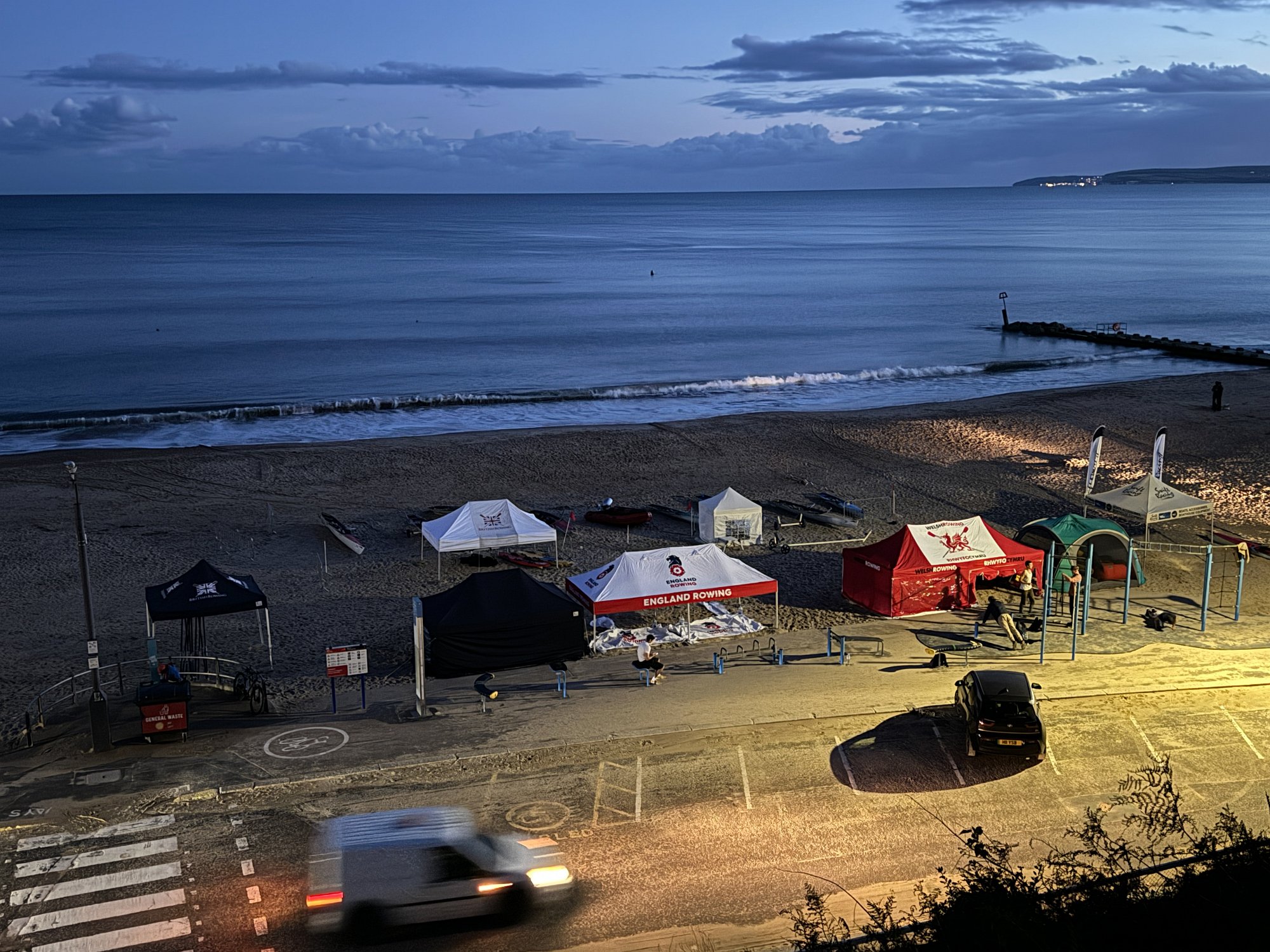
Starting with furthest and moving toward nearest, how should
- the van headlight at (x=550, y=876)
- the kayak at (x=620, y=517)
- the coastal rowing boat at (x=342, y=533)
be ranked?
the kayak at (x=620, y=517) → the coastal rowing boat at (x=342, y=533) → the van headlight at (x=550, y=876)

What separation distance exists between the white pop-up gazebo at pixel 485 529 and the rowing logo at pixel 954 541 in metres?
8.67

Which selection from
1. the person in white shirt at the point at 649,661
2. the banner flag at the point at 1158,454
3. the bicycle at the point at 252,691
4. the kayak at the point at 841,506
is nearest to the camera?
the bicycle at the point at 252,691

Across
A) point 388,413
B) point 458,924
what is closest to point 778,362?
point 388,413

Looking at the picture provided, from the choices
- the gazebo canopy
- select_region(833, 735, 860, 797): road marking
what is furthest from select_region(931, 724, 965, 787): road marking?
the gazebo canopy

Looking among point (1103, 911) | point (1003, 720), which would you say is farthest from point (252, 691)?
point (1103, 911)

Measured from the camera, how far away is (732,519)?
29141 mm

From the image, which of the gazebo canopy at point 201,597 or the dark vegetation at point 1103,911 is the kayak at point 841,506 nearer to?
the gazebo canopy at point 201,597

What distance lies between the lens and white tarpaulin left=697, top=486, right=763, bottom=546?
29.1 metres

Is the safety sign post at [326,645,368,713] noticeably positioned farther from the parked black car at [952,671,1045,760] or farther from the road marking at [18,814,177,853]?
the parked black car at [952,671,1045,760]

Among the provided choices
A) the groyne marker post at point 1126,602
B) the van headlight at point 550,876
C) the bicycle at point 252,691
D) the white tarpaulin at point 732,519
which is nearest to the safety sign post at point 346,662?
the bicycle at point 252,691

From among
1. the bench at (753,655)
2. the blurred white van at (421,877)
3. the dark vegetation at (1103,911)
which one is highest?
the dark vegetation at (1103,911)

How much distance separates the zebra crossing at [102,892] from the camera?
12.6 metres

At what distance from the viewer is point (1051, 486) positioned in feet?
117

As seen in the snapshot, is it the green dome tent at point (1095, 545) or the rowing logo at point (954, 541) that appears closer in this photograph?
the rowing logo at point (954, 541)
